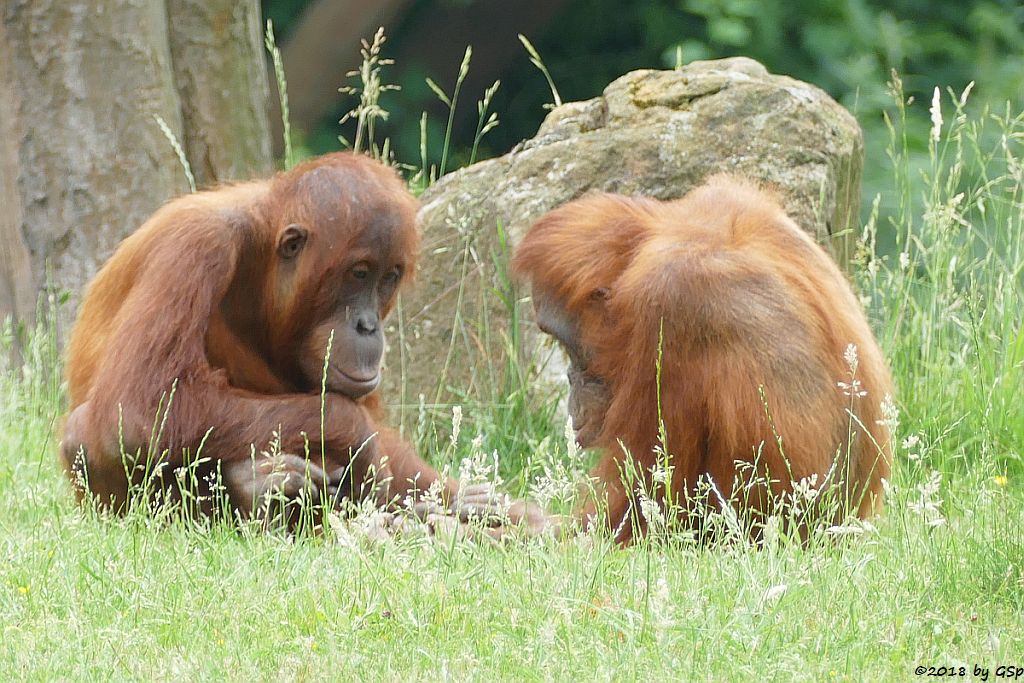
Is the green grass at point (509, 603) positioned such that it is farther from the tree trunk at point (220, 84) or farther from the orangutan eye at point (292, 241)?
the tree trunk at point (220, 84)

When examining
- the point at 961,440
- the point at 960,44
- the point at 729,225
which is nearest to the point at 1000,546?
the point at 729,225

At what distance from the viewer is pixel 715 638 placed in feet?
9.64

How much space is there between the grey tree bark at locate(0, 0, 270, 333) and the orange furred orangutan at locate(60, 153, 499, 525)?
1.66m

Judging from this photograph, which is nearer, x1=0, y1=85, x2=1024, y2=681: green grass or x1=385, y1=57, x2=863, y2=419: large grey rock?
x1=0, y1=85, x2=1024, y2=681: green grass

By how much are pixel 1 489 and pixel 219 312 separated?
869mm

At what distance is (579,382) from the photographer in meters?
4.54

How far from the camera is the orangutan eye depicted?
4562 mm

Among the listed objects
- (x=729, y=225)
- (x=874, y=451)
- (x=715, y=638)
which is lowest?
(x=874, y=451)

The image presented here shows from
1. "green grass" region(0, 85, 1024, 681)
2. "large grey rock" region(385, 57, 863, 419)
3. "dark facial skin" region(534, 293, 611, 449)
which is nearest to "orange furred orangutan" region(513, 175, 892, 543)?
"dark facial skin" region(534, 293, 611, 449)

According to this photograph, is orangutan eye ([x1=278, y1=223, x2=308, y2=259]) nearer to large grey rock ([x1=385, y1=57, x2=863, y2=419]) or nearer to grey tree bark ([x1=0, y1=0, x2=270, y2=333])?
large grey rock ([x1=385, y1=57, x2=863, y2=419])

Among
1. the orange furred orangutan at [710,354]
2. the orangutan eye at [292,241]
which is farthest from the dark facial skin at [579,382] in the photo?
the orangutan eye at [292,241]

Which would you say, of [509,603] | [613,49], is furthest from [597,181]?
[613,49]

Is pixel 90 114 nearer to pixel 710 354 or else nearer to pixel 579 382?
pixel 579 382

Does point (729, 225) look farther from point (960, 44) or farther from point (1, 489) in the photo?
point (960, 44)
